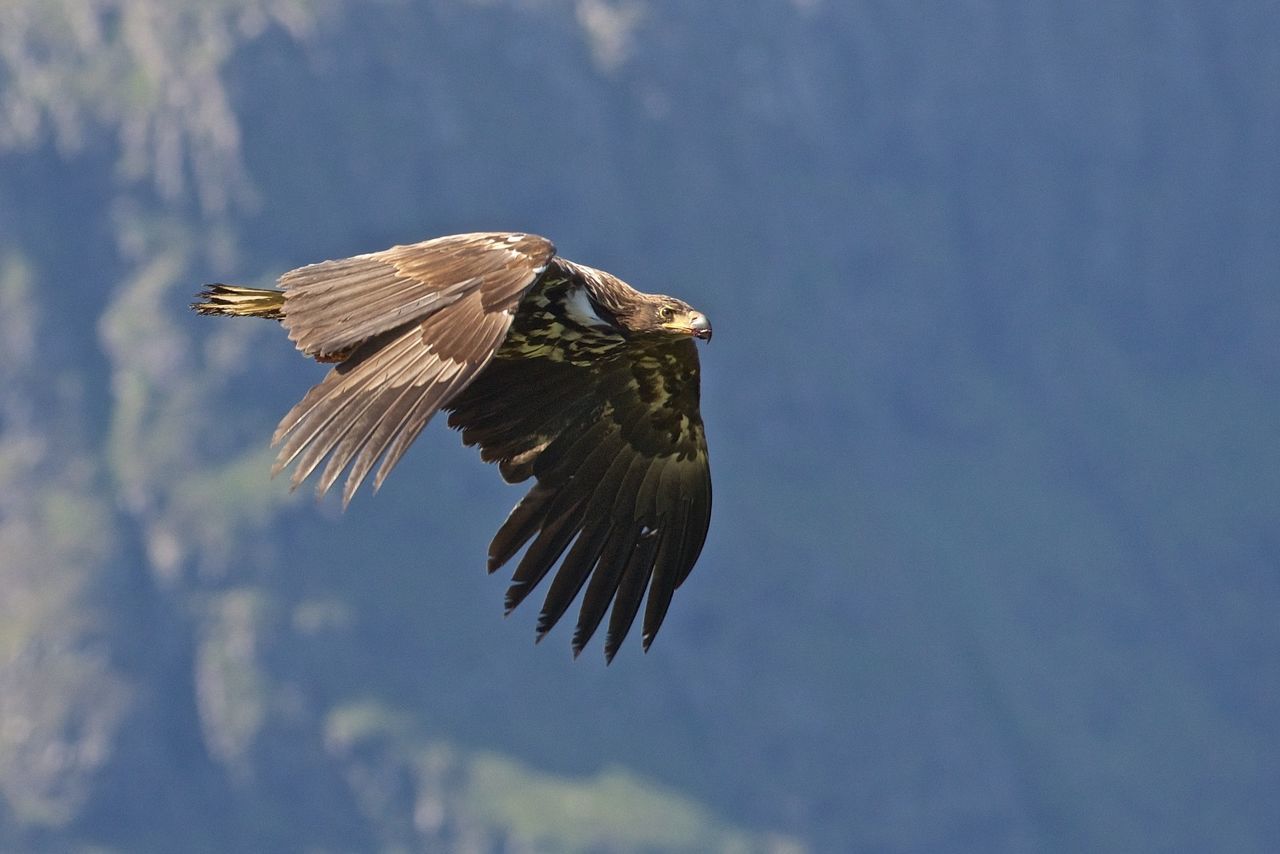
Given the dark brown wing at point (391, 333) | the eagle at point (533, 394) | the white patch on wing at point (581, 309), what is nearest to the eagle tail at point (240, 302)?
the eagle at point (533, 394)

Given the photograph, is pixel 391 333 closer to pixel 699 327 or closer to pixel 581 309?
pixel 581 309

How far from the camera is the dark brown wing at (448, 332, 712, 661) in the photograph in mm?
21016

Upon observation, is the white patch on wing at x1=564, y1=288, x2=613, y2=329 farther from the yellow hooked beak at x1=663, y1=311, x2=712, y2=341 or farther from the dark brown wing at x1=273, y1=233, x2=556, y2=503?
the dark brown wing at x1=273, y1=233, x2=556, y2=503

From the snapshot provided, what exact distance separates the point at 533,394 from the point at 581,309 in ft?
6.07

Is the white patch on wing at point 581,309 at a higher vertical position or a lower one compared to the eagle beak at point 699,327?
lower

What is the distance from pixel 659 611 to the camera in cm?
2116

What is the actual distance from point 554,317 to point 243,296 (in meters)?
2.83

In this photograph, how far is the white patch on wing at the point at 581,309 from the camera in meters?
19.6

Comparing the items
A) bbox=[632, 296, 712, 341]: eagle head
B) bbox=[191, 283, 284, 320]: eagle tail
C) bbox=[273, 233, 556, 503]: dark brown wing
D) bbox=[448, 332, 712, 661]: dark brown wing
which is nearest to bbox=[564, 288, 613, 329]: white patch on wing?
bbox=[632, 296, 712, 341]: eagle head

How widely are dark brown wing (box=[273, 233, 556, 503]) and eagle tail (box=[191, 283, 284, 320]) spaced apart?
1286 mm

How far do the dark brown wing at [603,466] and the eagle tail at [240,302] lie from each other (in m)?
2.13

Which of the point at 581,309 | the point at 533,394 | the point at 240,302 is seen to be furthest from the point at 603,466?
the point at 240,302

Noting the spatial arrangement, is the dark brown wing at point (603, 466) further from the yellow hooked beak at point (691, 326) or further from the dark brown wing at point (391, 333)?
the dark brown wing at point (391, 333)

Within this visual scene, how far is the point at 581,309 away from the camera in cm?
1972
